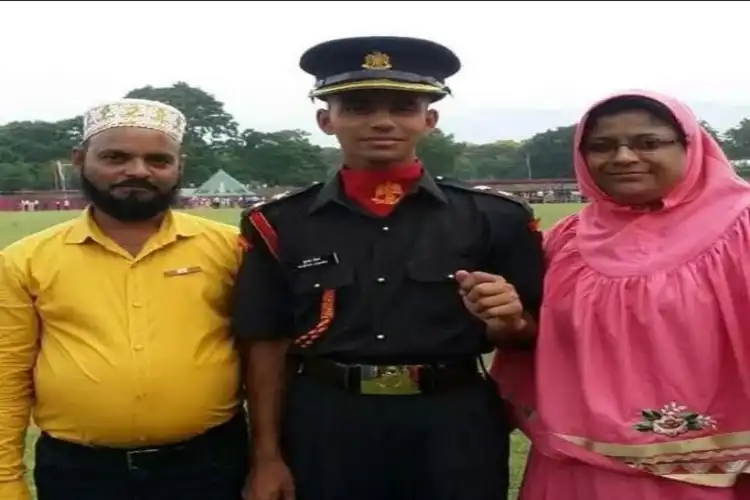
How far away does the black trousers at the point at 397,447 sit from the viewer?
316 centimetres

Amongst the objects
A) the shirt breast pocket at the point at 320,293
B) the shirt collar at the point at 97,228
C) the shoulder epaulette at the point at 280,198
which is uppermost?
the shoulder epaulette at the point at 280,198

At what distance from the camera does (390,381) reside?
3162 mm

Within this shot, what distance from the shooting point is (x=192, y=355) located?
3219 millimetres

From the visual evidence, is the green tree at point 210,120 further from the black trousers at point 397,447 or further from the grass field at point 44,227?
the black trousers at point 397,447

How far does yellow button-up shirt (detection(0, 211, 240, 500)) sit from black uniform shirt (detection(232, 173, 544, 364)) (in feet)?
0.59

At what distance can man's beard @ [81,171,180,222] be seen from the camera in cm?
327

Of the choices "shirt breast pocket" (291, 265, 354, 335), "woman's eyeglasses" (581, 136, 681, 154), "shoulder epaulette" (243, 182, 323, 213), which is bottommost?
"shirt breast pocket" (291, 265, 354, 335)

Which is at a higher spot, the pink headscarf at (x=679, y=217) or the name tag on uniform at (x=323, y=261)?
the pink headscarf at (x=679, y=217)

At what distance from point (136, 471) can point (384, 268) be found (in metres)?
1.05

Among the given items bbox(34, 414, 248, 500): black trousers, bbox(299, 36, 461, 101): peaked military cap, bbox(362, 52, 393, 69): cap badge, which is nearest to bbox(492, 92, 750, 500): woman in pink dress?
bbox(299, 36, 461, 101): peaked military cap

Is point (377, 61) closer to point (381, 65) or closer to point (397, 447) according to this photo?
point (381, 65)

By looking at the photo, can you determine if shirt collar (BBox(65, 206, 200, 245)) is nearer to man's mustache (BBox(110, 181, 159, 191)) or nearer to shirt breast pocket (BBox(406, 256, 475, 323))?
man's mustache (BBox(110, 181, 159, 191))

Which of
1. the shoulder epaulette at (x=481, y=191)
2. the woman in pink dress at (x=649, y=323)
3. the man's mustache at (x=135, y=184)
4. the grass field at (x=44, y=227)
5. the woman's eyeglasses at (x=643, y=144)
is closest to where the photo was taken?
the woman in pink dress at (x=649, y=323)

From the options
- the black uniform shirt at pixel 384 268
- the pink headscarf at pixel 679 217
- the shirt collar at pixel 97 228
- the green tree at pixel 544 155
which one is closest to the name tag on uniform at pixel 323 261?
the black uniform shirt at pixel 384 268
